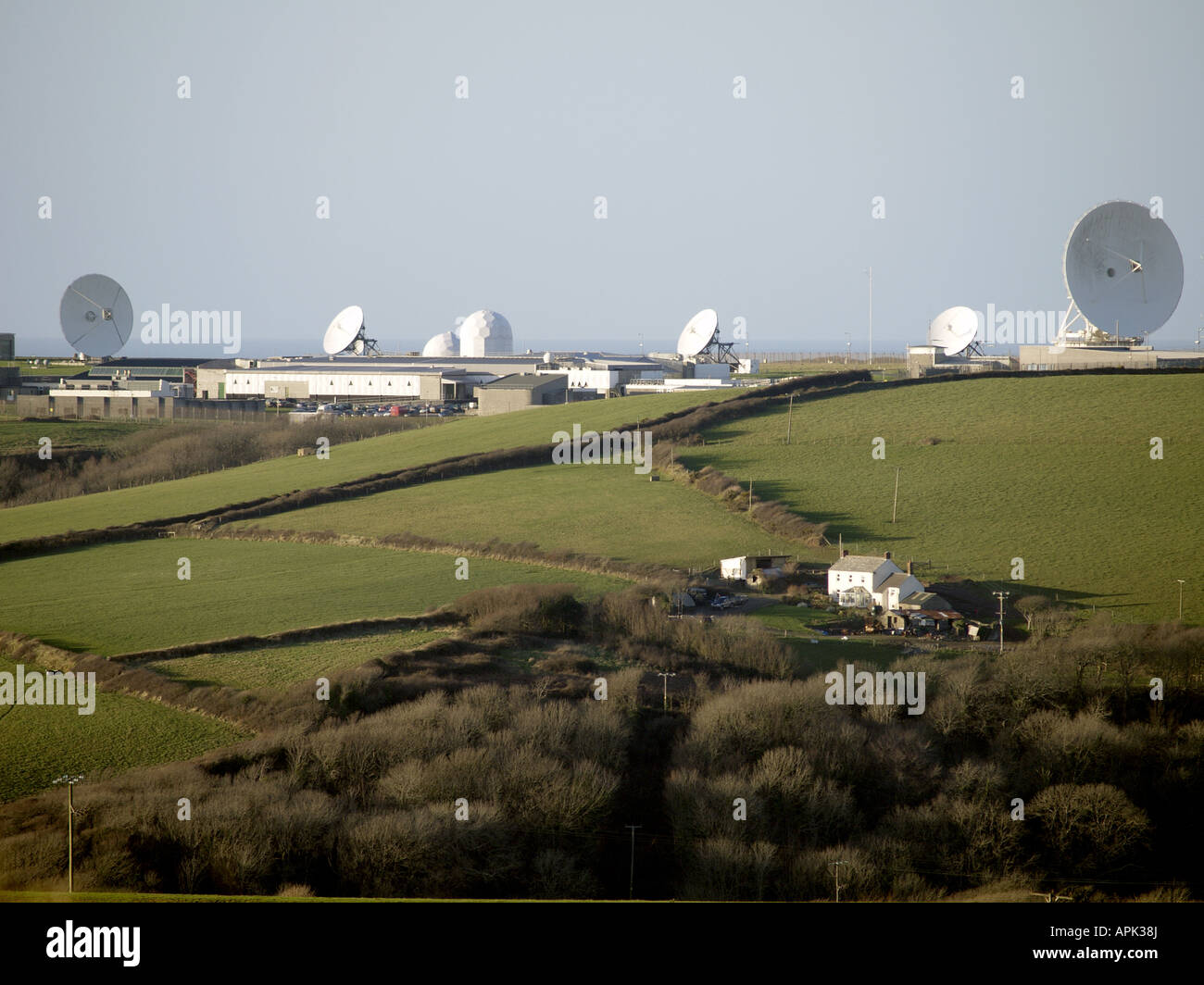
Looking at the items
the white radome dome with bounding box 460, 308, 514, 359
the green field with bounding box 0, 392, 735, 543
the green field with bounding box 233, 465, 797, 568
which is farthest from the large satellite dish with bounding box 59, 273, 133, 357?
the green field with bounding box 233, 465, 797, 568

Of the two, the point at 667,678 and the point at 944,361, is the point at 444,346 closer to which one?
the point at 944,361

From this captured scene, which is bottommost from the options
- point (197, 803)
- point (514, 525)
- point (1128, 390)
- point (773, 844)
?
point (773, 844)

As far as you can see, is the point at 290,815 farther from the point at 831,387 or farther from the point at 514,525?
the point at 831,387

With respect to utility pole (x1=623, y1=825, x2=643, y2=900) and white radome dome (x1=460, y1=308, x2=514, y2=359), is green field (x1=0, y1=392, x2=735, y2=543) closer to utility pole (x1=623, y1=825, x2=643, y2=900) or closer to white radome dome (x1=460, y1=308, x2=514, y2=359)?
utility pole (x1=623, y1=825, x2=643, y2=900)

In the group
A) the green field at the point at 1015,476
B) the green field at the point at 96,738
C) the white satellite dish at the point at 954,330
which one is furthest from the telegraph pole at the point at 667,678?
the white satellite dish at the point at 954,330

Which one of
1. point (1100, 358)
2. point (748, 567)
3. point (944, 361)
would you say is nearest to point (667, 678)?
point (748, 567)
